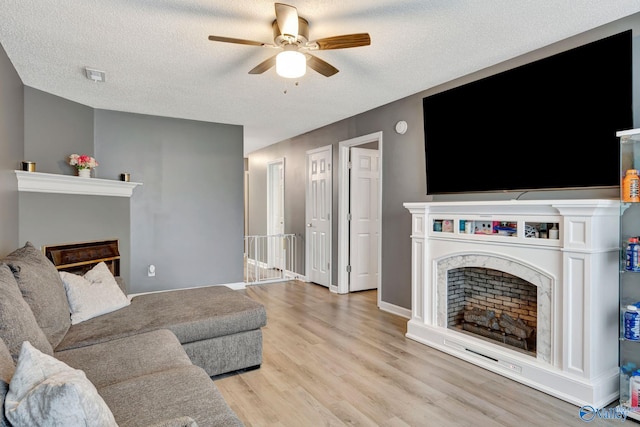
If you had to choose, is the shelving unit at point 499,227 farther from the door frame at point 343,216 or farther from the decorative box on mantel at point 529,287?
the door frame at point 343,216

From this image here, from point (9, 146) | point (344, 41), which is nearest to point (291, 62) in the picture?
point (344, 41)

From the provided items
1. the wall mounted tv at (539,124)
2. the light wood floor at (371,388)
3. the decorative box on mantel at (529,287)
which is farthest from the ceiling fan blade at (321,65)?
the light wood floor at (371,388)

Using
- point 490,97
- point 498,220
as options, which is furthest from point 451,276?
point 490,97

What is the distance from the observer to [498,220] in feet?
9.36

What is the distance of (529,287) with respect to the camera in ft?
9.24

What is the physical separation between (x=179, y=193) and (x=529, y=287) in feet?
14.2

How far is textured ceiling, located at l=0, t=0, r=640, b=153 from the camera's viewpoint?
7.50 ft

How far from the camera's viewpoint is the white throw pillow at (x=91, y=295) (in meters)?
2.46

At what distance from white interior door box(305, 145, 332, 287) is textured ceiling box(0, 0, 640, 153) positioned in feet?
4.87

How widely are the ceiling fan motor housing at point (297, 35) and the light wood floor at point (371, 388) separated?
7.78ft

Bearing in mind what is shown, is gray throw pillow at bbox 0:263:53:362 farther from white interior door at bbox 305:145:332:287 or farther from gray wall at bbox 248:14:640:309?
white interior door at bbox 305:145:332:287

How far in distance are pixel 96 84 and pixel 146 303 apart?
2.35 metres

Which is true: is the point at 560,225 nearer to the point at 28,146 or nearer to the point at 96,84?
the point at 96,84

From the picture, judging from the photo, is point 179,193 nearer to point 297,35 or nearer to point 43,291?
point 43,291
